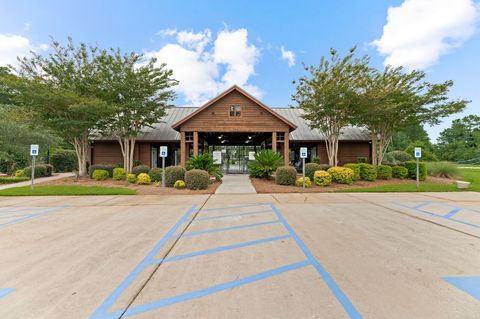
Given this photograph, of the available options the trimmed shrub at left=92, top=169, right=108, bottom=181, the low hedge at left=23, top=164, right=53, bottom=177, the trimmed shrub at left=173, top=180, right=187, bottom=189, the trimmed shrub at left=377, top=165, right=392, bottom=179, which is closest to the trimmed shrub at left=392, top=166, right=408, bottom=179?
the trimmed shrub at left=377, top=165, right=392, bottom=179

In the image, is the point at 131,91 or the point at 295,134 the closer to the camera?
the point at 131,91

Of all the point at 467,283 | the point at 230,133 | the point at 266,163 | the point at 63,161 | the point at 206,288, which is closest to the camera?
the point at 206,288

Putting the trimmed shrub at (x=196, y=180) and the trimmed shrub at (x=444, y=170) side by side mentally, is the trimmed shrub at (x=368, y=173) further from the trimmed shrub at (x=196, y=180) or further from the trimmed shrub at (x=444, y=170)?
the trimmed shrub at (x=196, y=180)

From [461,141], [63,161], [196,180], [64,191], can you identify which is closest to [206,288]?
[196,180]

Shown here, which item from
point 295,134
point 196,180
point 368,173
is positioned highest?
point 295,134

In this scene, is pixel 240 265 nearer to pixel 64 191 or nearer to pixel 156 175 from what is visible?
pixel 64 191

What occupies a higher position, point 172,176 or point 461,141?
point 461,141

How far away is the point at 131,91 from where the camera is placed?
15.0m

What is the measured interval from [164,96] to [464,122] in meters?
78.2

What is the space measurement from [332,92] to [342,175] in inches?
201

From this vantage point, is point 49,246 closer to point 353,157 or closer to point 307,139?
point 307,139

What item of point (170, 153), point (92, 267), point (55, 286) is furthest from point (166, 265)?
point (170, 153)

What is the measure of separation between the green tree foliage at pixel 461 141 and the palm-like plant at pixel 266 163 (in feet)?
173

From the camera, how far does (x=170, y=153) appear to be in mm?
22203
